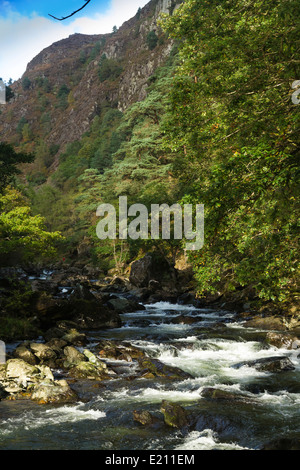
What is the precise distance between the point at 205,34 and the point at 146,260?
93.6ft

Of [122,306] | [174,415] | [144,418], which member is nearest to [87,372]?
[144,418]

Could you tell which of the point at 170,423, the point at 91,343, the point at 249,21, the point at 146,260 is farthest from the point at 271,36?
the point at 146,260

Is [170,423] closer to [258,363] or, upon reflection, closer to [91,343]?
[258,363]

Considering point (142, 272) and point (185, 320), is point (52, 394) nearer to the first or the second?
point (185, 320)

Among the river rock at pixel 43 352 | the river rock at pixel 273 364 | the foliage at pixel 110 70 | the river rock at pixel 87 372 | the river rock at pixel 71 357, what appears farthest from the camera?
the foliage at pixel 110 70

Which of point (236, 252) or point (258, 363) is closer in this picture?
point (236, 252)

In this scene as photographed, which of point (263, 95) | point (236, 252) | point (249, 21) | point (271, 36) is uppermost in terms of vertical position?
point (249, 21)

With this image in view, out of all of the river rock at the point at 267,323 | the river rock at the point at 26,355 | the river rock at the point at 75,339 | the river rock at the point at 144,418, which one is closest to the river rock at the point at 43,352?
the river rock at the point at 26,355

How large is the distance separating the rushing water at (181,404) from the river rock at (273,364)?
10.9 inches

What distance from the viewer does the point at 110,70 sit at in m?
156

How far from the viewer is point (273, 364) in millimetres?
14102

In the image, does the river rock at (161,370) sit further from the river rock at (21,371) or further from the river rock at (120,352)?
the river rock at (21,371)

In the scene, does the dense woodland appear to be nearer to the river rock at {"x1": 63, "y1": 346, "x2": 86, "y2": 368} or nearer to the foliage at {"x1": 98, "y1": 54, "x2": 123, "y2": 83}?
the river rock at {"x1": 63, "y1": 346, "x2": 86, "y2": 368}

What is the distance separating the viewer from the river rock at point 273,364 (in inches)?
551
